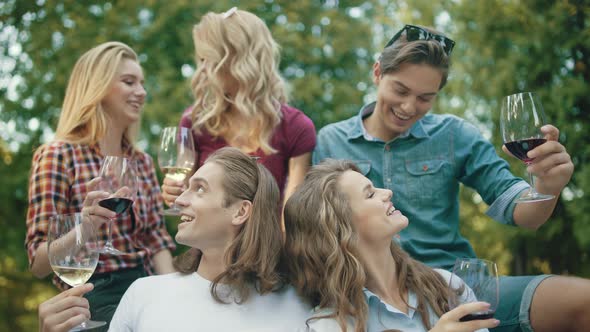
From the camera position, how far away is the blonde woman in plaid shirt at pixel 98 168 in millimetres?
3828

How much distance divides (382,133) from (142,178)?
1543mm

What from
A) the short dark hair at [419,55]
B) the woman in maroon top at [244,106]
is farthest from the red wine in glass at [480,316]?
the woman in maroon top at [244,106]

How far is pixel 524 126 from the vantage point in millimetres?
3109

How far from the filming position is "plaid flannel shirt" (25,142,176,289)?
12.5 feet

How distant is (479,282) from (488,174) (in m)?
1.54

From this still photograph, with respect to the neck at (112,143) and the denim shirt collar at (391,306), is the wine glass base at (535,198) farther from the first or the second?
the neck at (112,143)

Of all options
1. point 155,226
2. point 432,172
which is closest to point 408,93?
point 432,172

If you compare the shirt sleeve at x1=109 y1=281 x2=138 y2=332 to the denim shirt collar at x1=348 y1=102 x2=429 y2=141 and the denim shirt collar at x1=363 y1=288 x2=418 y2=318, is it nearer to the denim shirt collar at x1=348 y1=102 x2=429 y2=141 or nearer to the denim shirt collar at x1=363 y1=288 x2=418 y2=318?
the denim shirt collar at x1=363 y1=288 x2=418 y2=318

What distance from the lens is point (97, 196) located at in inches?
131

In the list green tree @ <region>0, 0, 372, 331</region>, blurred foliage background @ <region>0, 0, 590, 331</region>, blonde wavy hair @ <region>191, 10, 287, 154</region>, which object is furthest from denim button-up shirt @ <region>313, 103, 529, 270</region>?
green tree @ <region>0, 0, 372, 331</region>

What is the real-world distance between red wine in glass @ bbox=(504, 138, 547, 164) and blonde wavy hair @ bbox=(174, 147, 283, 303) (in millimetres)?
1161

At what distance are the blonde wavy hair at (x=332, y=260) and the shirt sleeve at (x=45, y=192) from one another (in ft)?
4.45

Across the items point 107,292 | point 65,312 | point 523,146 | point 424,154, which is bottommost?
point 107,292

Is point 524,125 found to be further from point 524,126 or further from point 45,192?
point 45,192
